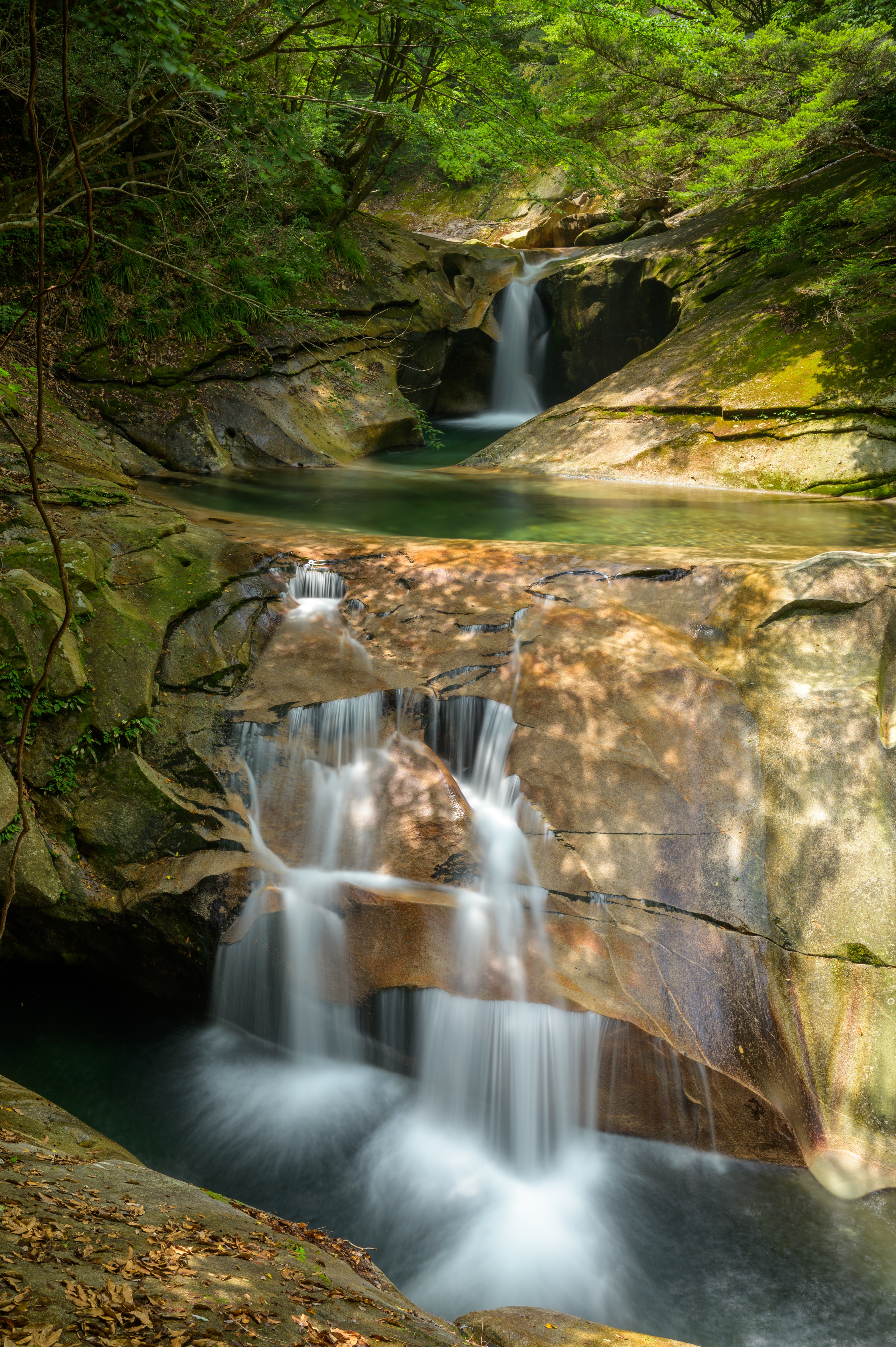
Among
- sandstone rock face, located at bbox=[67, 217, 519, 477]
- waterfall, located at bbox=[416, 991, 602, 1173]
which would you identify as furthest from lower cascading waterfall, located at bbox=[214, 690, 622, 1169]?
sandstone rock face, located at bbox=[67, 217, 519, 477]

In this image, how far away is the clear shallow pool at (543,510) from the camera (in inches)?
290

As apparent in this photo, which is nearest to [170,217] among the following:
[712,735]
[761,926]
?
[712,735]

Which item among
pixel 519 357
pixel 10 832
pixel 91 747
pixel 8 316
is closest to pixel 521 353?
pixel 519 357

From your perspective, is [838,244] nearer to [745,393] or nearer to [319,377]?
[745,393]

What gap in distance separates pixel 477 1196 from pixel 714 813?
101 inches

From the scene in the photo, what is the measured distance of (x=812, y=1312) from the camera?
12.1 ft

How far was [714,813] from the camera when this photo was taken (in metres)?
4.89

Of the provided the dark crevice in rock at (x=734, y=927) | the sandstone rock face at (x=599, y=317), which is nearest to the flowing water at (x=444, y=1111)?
→ the dark crevice in rock at (x=734, y=927)

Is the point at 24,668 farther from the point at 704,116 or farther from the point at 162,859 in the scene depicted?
the point at 704,116

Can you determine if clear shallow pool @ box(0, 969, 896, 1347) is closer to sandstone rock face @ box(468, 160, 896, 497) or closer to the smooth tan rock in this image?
the smooth tan rock

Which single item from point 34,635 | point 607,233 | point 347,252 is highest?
point 607,233

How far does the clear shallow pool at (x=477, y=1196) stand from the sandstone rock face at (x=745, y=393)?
785 cm

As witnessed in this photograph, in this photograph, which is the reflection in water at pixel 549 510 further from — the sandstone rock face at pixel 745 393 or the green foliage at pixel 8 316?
the green foliage at pixel 8 316

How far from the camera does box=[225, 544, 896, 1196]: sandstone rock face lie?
4406mm
